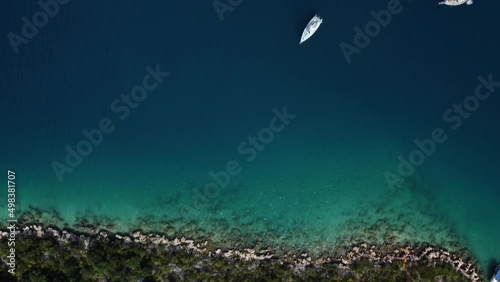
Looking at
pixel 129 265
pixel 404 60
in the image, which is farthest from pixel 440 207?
pixel 129 265

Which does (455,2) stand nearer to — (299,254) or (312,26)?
(312,26)

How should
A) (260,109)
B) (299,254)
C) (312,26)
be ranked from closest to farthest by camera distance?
(299,254), (312,26), (260,109)

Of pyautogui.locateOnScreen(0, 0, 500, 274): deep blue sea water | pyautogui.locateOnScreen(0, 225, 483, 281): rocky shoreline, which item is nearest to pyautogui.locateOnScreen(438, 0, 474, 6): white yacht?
pyautogui.locateOnScreen(0, 0, 500, 274): deep blue sea water

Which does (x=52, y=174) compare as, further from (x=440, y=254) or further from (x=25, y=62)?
(x=440, y=254)

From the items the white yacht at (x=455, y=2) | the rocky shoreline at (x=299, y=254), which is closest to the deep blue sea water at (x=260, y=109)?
the white yacht at (x=455, y=2)

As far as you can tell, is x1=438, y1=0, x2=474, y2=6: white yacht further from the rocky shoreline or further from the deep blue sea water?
the rocky shoreline

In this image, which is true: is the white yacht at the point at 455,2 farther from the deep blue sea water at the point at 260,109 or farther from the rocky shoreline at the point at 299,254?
the rocky shoreline at the point at 299,254

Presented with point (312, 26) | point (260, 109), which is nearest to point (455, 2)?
point (312, 26)
